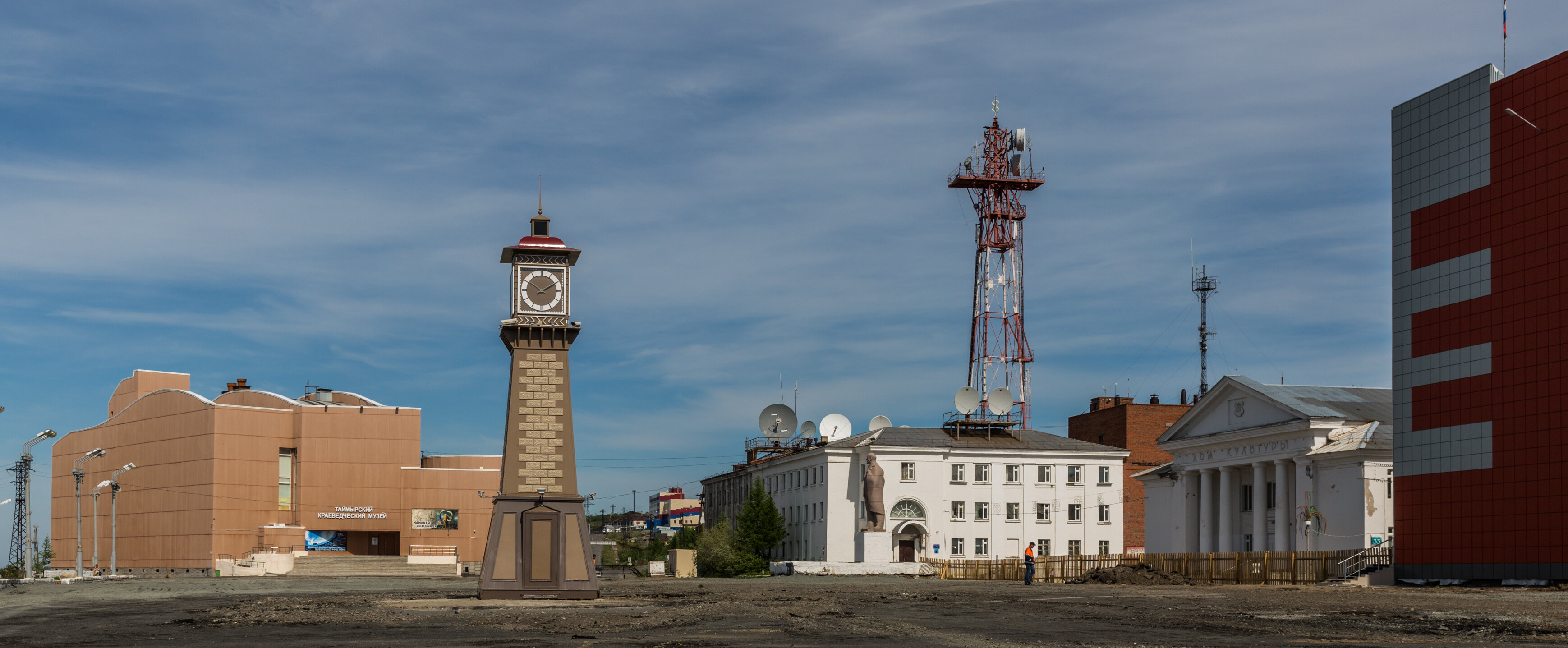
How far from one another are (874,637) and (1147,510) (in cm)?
6609

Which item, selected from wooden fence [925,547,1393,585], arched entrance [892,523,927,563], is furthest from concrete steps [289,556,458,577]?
wooden fence [925,547,1393,585]

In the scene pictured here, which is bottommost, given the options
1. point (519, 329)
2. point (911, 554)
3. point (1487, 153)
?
point (911, 554)

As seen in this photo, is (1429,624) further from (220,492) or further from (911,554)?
(220,492)

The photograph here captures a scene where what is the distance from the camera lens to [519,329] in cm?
3906

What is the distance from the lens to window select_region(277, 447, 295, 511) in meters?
105

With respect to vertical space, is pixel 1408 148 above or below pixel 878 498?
above

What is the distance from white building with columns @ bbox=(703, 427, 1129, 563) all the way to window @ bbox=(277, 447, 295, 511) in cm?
3980

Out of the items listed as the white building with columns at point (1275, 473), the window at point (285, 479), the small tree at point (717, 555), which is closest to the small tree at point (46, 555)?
the window at point (285, 479)

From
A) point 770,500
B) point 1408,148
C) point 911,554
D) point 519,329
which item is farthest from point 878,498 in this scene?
point 519,329

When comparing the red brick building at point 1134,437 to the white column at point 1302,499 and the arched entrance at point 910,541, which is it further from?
the white column at point 1302,499

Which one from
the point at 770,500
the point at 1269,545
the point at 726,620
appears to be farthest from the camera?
the point at 770,500

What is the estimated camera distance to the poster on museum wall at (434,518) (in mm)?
106688

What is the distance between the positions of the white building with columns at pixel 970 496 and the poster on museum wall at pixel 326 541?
36.1m

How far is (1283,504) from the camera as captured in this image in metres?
69.6
